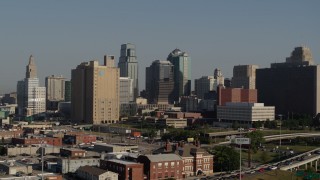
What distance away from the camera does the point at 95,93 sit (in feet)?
457

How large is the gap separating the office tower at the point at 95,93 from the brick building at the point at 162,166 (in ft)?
284

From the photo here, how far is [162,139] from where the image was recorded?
95.8m

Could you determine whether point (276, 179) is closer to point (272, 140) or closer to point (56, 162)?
point (56, 162)

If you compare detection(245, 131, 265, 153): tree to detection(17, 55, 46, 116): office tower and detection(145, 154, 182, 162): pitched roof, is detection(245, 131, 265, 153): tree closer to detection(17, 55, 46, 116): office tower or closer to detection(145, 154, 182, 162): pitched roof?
detection(145, 154, 182, 162): pitched roof

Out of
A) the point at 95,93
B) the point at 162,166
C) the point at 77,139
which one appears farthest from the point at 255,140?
the point at 95,93

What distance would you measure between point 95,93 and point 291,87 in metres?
54.8

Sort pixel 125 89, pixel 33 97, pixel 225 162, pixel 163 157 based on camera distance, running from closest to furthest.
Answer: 1. pixel 163 157
2. pixel 225 162
3. pixel 33 97
4. pixel 125 89

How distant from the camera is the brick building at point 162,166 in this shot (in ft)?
171

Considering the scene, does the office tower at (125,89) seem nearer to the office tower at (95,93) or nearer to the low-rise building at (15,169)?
the office tower at (95,93)

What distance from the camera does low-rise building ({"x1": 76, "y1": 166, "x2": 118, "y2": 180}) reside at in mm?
49750

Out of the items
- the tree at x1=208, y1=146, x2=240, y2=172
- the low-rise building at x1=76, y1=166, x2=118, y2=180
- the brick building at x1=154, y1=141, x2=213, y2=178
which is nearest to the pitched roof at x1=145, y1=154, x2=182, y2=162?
the brick building at x1=154, y1=141, x2=213, y2=178

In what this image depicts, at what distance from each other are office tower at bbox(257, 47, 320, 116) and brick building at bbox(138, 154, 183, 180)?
93.3 meters

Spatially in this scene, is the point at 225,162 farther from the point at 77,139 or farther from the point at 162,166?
the point at 77,139

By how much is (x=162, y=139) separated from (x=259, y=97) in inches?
2862
